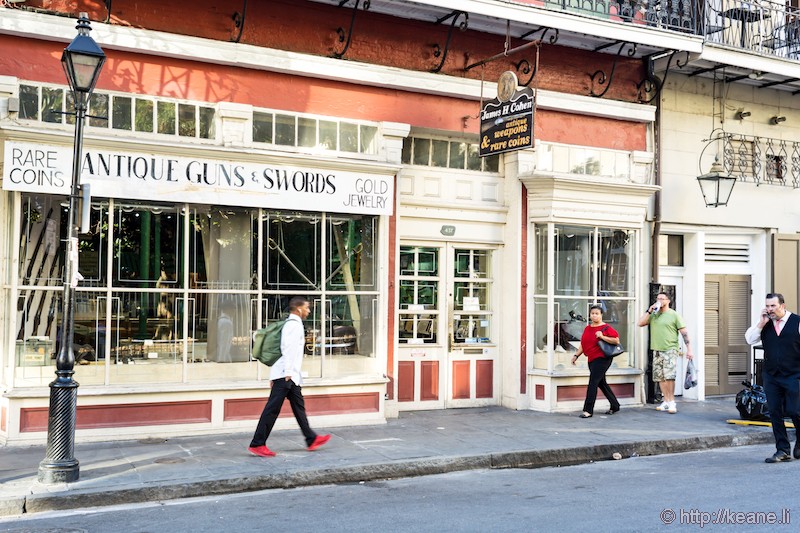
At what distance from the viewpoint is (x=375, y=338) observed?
39.1 feet

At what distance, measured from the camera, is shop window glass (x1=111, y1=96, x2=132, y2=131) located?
1038 cm

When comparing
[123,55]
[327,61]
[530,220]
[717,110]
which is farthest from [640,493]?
[717,110]

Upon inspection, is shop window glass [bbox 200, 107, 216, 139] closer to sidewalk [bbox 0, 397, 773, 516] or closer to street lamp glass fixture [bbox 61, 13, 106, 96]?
street lamp glass fixture [bbox 61, 13, 106, 96]

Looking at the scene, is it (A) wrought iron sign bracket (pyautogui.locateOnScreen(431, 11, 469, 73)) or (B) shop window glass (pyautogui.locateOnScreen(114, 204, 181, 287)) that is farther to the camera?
(A) wrought iron sign bracket (pyautogui.locateOnScreen(431, 11, 469, 73))

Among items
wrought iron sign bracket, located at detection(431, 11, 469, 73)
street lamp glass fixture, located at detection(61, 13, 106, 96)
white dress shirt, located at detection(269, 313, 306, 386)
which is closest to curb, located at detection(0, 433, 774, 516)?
white dress shirt, located at detection(269, 313, 306, 386)

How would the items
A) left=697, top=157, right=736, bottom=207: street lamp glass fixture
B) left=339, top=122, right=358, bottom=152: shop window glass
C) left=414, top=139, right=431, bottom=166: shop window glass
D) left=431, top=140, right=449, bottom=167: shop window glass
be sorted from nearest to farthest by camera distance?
left=339, top=122, right=358, bottom=152: shop window glass
left=414, top=139, right=431, bottom=166: shop window glass
left=431, top=140, right=449, bottom=167: shop window glass
left=697, top=157, right=736, bottom=207: street lamp glass fixture

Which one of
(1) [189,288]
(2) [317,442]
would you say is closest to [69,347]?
(1) [189,288]

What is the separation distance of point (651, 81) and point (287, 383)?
871 cm

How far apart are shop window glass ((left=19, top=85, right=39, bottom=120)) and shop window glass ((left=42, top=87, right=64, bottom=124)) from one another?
0.08m

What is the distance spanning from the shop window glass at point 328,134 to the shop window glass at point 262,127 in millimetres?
732

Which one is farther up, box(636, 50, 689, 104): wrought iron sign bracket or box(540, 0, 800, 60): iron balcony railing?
box(540, 0, 800, 60): iron balcony railing

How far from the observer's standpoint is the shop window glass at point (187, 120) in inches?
424

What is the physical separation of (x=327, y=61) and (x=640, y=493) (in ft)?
22.7

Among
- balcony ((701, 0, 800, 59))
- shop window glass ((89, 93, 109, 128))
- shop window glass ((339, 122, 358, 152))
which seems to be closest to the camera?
shop window glass ((89, 93, 109, 128))
